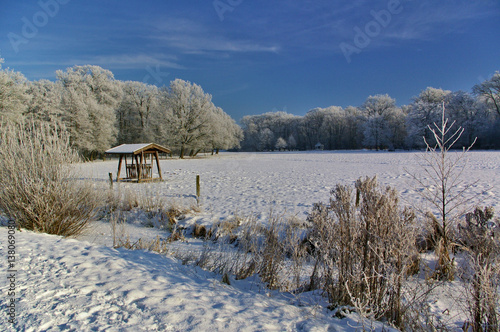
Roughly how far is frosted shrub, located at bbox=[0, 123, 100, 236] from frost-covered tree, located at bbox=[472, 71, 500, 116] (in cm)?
5241

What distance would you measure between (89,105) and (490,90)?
56701 millimetres

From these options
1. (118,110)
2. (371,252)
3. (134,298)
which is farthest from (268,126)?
(134,298)

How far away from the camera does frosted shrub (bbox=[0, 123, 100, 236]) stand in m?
5.14

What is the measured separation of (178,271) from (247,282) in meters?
1.00

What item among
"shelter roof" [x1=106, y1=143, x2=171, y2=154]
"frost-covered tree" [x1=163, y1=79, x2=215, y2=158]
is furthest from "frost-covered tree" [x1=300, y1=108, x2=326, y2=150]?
"shelter roof" [x1=106, y1=143, x2=171, y2=154]

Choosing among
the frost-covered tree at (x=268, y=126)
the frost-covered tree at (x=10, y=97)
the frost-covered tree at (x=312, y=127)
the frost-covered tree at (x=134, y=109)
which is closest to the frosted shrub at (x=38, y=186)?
the frost-covered tree at (x=10, y=97)

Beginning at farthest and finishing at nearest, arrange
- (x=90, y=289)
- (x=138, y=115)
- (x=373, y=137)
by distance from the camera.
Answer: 1. (x=373, y=137)
2. (x=138, y=115)
3. (x=90, y=289)

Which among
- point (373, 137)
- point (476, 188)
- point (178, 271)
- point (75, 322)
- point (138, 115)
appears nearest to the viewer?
point (75, 322)

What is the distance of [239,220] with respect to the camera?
729 centimetres

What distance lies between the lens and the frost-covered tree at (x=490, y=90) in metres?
38.2

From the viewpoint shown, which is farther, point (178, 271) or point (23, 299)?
point (178, 271)

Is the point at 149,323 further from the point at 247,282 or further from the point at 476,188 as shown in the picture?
the point at 476,188

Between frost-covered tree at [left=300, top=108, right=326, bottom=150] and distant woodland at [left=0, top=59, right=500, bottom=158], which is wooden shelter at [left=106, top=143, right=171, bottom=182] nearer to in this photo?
distant woodland at [left=0, top=59, right=500, bottom=158]

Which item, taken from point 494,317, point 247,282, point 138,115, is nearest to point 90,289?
point 247,282
